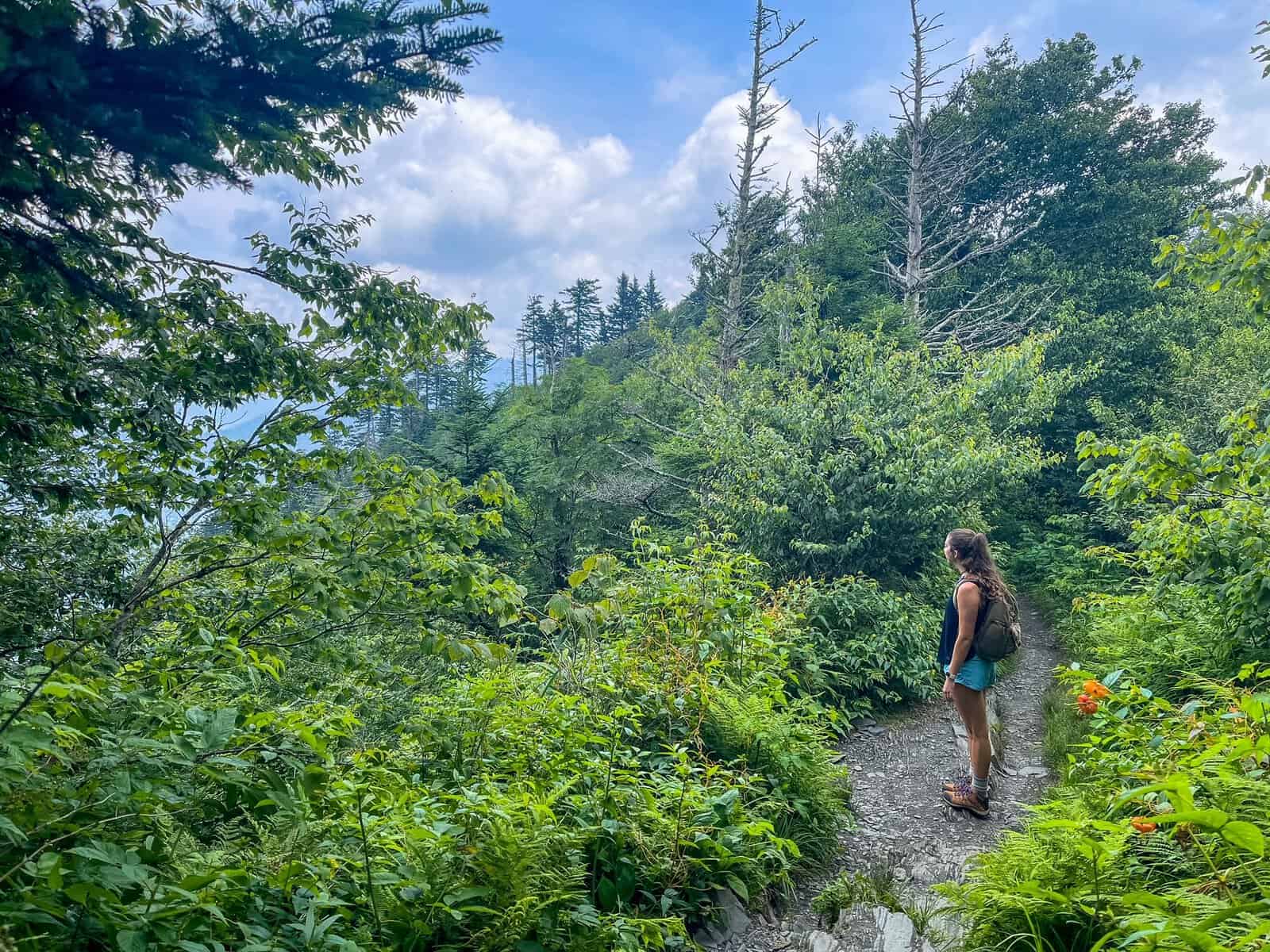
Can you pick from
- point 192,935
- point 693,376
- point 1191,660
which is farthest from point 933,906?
point 693,376

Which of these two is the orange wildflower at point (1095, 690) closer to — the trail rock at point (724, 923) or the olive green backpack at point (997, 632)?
the olive green backpack at point (997, 632)

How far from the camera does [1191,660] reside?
6.12m

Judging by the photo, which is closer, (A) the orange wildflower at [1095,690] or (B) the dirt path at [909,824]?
(B) the dirt path at [909,824]

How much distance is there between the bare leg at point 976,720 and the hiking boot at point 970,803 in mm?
202

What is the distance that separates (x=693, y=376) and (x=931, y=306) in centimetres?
1317

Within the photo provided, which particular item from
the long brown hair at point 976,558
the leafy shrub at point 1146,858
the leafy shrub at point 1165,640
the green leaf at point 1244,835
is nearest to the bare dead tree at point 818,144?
the leafy shrub at point 1165,640

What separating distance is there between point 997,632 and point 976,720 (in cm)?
71

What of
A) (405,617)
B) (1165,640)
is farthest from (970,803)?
(405,617)

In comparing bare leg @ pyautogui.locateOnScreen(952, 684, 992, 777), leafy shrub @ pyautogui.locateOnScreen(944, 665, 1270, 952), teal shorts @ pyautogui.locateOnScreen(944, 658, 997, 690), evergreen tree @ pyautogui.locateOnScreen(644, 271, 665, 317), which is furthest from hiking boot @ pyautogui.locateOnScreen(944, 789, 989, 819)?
evergreen tree @ pyautogui.locateOnScreen(644, 271, 665, 317)

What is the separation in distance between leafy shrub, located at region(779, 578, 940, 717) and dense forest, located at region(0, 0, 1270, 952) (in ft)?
0.22

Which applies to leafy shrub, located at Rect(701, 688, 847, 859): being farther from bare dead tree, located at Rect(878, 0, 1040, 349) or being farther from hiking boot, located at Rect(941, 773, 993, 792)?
bare dead tree, located at Rect(878, 0, 1040, 349)

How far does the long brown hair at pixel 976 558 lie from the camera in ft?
15.6

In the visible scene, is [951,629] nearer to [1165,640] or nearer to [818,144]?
[1165,640]

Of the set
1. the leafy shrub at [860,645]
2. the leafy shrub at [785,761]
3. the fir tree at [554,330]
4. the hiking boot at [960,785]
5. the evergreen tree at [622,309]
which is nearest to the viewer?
the leafy shrub at [785,761]
